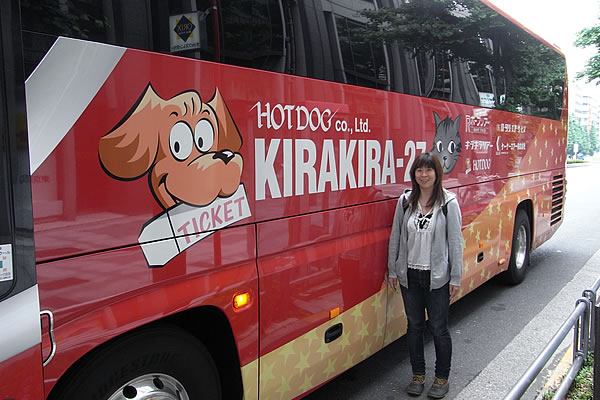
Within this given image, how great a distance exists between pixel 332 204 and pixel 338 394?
165cm

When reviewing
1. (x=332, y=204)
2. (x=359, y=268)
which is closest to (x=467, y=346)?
(x=359, y=268)

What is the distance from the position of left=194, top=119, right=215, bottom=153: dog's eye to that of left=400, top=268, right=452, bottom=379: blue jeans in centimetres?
196

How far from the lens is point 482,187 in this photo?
5309 millimetres

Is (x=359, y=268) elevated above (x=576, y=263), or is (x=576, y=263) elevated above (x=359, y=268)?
(x=359, y=268)

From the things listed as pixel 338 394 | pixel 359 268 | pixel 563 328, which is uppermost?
pixel 359 268

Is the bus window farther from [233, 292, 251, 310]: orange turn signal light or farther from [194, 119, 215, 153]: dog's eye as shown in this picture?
[233, 292, 251, 310]: orange turn signal light

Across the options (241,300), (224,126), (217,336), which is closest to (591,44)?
(224,126)

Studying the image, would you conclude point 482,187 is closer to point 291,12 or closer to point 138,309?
point 291,12

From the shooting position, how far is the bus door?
163cm

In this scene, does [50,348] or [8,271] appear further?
[50,348]

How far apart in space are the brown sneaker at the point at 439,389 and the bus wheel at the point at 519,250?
128 inches

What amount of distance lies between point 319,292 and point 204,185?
1.17 meters

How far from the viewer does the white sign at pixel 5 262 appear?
1.64m

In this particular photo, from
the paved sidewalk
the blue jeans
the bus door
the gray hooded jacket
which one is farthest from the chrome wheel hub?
the bus door
